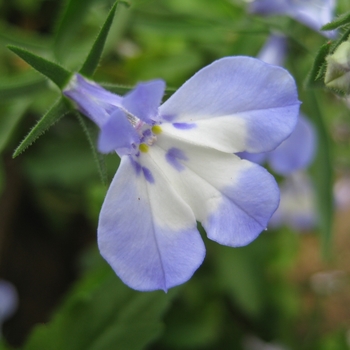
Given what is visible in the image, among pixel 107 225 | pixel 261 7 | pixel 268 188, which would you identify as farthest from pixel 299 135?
pixel 107 225

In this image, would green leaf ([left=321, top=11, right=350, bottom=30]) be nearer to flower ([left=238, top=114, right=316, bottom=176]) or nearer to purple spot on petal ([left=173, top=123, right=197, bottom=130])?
purple spot on petal ([left=173, top=123, right=197, bottom=130])

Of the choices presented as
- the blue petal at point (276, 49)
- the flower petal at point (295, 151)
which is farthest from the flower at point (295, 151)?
the blue petal at point (276, 49)

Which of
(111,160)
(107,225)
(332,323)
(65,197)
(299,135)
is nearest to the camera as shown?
(107,225)

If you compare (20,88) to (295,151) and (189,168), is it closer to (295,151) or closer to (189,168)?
(189,168)

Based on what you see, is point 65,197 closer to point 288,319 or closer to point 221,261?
point 221,261

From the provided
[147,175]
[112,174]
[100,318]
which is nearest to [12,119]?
[112,174]

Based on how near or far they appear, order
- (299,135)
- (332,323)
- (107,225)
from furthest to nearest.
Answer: (332,323) → (299,135) → (107,225)
